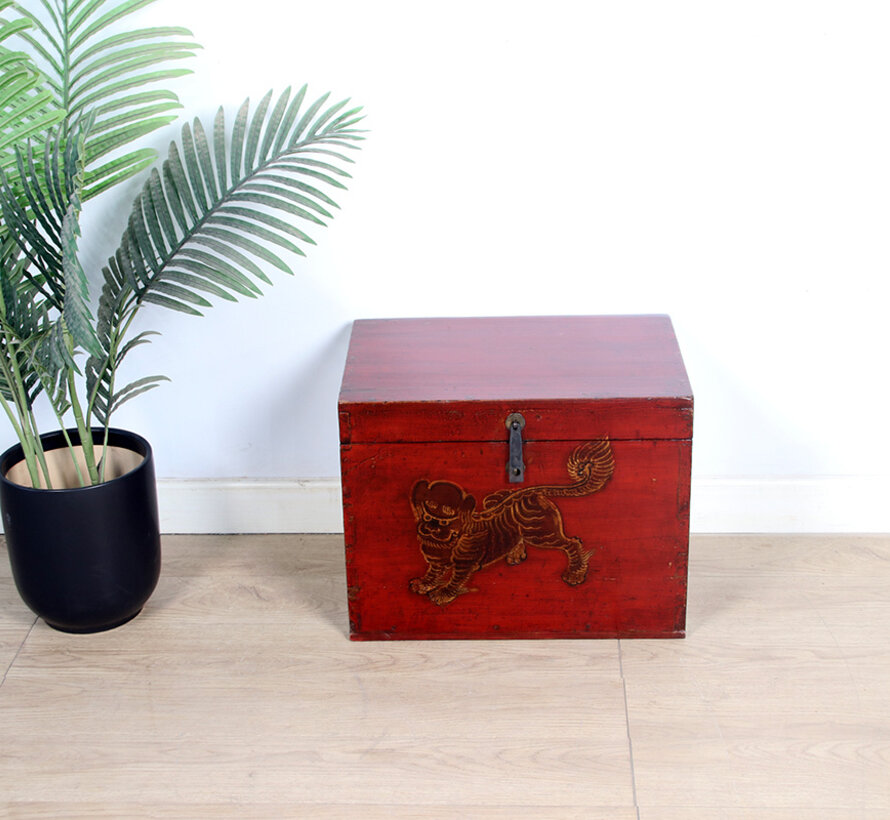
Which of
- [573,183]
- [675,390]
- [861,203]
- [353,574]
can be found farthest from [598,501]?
[861,203]

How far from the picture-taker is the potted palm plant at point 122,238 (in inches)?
70.0

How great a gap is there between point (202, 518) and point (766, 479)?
45.6 inches

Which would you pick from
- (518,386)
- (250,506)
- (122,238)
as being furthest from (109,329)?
(518,386)

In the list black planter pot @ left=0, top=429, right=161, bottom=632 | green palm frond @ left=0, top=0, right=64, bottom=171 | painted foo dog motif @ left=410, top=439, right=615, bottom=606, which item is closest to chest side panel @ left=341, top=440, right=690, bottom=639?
painted foo dog motif @ left=410, top=439, right=615, bottom=606

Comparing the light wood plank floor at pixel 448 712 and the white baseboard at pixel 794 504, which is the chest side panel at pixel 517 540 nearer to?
the light wood plank floor at pixel 448 712

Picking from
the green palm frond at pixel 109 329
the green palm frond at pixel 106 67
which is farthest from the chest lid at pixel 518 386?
the green palm frond at pixel 106 67

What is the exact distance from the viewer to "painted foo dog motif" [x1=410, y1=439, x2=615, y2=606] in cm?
179

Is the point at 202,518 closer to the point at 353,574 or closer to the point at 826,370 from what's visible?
the point at 353,574

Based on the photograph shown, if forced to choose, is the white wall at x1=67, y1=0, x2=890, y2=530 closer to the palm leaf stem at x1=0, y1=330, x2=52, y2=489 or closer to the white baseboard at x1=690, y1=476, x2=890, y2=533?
the white baseboard at x1=690, y1=476, x2=890, y2=533

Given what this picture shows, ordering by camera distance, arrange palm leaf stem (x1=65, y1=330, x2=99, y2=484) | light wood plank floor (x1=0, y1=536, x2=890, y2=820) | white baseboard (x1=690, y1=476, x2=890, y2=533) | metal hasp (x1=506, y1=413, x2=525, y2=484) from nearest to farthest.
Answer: light wood plank floor (x1=0, y1=536, x2=890, y2=820), metal hasp (x1=506, y1=413, x2=525, y2=484), palm leaf stem (x1=65, y1=330, x2=99, y2=484), white baseboard (x1=690, y1=476, x2=890, y2=533)

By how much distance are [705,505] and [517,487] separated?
0.60 meters

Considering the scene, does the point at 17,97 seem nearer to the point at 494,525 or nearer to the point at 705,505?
the point at 494,525

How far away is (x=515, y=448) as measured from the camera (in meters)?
1.75

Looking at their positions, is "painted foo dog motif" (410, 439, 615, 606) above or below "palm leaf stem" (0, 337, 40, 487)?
below
